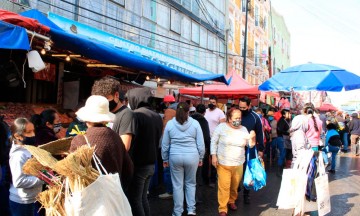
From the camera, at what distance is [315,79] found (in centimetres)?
768

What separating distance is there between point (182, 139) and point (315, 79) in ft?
13.2

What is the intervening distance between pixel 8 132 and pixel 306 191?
4265 mm

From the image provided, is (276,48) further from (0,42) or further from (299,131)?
(0,42)

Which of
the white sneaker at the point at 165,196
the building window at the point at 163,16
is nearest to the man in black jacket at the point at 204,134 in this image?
the white sneaker at the point at 165,196

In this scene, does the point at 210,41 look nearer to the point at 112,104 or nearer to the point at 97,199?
A: the point at 112,104

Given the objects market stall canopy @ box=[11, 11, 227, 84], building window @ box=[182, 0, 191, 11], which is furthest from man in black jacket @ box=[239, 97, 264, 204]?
building window @ box=[182, 0, 191, 11]

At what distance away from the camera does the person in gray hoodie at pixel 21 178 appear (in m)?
3.45

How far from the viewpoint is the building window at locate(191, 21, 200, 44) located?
19.7 m

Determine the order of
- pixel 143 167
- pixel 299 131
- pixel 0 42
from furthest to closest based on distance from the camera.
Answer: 1. pixel 299 131
2. pixel 143 167
3. pixel 0 42

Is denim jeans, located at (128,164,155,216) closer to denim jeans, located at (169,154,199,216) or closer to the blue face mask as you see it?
denim jeans, located at (169,154,199,216)

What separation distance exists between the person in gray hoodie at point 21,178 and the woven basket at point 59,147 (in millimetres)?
755

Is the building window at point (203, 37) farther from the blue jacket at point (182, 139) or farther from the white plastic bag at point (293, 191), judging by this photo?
the white plastic bag at point (293, 191)

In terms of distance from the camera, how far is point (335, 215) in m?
5.77

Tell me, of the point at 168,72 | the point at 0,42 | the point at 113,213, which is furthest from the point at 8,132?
the point at 168,72
